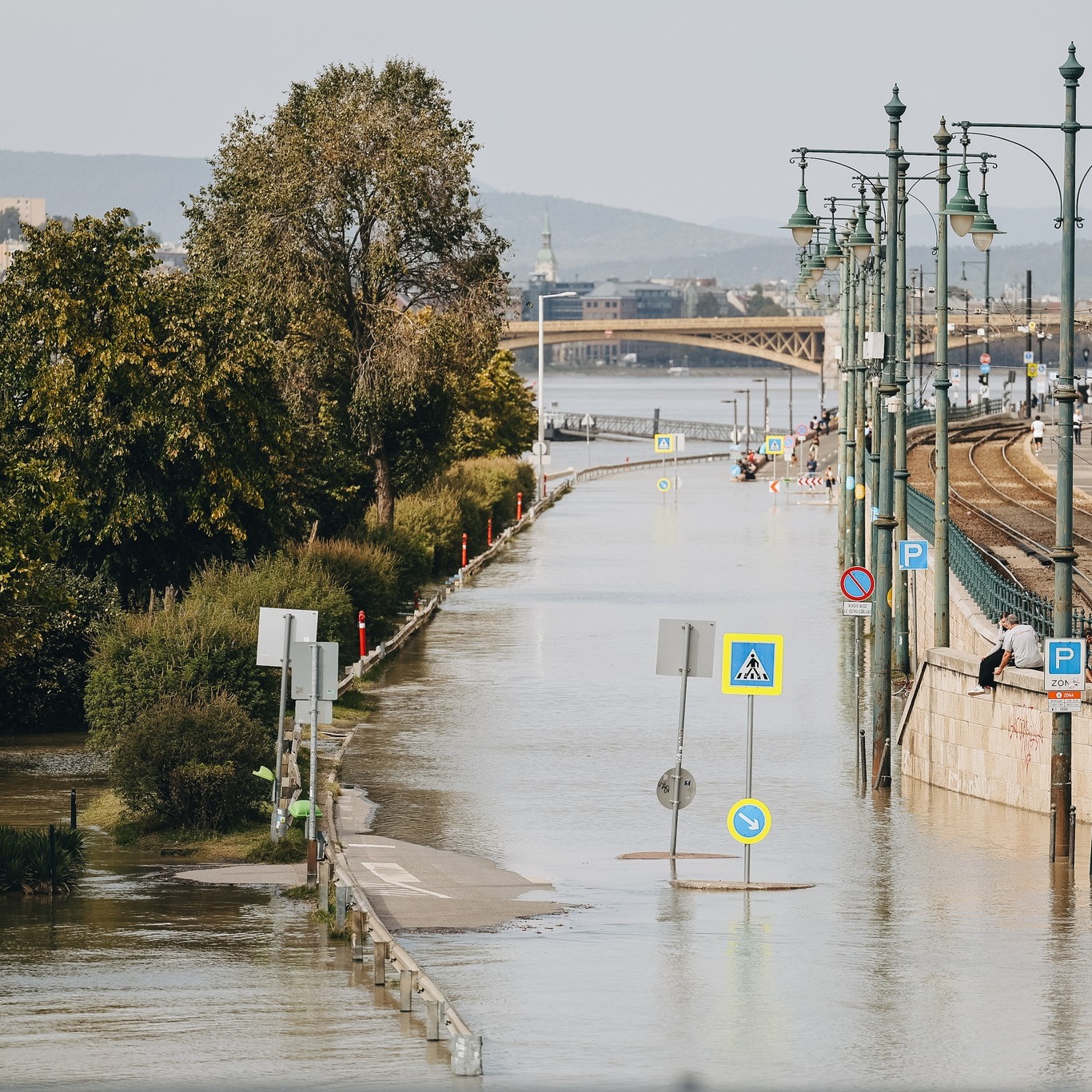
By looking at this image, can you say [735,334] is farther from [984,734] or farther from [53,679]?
[984,734]

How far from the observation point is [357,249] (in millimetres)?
59000

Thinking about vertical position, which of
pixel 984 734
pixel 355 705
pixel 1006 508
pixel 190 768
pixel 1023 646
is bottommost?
pixel 190 768

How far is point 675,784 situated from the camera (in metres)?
23.6

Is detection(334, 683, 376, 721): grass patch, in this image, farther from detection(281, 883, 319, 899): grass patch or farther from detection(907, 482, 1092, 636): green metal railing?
detection(281, 883, 319, 899): grass patch

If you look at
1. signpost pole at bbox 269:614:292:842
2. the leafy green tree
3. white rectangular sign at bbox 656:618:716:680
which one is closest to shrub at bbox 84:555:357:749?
signpost pole at bbox 269:614:292:842

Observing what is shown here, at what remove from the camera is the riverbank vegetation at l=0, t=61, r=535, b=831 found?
31688 millimetres

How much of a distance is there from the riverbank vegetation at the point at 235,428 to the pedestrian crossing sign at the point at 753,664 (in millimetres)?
7325

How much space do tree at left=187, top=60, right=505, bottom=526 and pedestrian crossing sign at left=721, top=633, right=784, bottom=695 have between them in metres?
33.0

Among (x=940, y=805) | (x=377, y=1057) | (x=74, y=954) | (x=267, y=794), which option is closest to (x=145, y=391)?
(x=267, y=794)

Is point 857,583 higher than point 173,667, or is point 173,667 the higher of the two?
point 857,583

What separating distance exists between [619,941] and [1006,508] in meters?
51.2

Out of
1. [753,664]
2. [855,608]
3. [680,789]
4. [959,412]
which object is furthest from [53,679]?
[959,412]

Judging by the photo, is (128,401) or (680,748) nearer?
(680,748)

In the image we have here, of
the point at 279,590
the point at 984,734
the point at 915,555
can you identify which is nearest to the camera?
the point at 984,734
